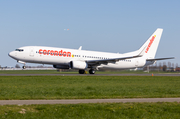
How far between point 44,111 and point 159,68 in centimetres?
8350

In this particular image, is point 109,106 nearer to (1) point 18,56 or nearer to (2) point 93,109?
(2) point 93,109

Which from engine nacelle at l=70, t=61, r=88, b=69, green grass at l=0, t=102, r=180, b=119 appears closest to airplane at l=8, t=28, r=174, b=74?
engine nacelle at l=70, t=61, r=88, b=69

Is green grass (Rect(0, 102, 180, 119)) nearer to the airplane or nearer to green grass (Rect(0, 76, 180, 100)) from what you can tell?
green grass (Rect(0, 76, 180, 100))

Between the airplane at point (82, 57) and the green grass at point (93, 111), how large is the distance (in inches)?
1255

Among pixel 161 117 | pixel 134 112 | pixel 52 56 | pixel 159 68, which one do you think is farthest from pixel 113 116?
pixel 159 68

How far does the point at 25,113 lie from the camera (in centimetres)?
1152

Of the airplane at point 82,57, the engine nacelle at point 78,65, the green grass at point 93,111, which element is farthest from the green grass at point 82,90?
the engine nacelle at point 78,65

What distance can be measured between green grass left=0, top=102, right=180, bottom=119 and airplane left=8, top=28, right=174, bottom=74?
1255 inches

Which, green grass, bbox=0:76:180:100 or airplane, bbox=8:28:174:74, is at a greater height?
airplane, bbox=8:28:174:74

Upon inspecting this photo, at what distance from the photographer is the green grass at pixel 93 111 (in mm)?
11263

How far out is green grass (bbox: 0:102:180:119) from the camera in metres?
11.3

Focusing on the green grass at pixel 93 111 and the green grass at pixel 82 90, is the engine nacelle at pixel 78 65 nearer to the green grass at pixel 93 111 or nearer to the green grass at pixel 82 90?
the green grass at pixel 82 90

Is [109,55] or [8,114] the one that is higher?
[109,55]

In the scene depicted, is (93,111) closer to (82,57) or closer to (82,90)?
(82,90)
